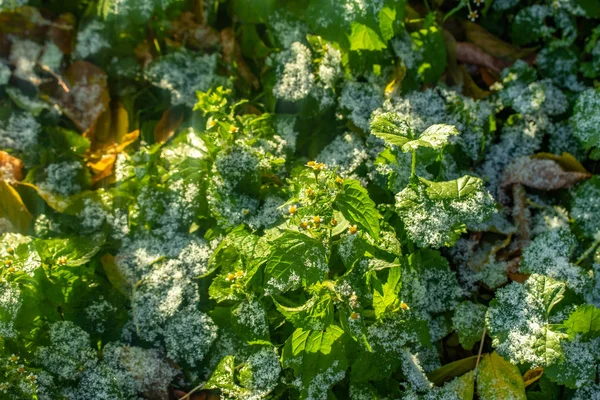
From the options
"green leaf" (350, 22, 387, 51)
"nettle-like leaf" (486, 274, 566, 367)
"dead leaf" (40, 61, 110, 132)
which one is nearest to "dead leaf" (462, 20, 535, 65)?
"green leaf" (350, 22, 387, 51)

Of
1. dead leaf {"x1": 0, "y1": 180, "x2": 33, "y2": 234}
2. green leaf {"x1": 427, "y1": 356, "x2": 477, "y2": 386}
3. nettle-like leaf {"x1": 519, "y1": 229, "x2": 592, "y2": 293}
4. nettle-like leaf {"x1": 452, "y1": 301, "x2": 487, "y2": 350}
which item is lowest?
green leaf {"x1": 427, "y1": 356, "x2": 477, "y2": 386}

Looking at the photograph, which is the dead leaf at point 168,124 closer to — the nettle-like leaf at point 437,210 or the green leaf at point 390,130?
the green leaf at point 390,130

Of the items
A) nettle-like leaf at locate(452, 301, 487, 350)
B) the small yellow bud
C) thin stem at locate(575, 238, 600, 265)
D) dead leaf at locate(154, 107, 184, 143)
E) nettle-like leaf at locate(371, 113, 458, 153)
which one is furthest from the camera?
dead leaf at locate(154, 107, 184, 143)

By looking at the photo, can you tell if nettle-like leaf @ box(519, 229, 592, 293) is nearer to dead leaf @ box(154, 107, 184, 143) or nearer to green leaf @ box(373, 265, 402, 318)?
green leaf @ box(373, 265, 402, 318)

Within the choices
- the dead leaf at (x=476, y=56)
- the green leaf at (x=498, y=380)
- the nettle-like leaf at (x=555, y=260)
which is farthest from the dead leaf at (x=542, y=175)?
the green leaf at (x=498, y=380)

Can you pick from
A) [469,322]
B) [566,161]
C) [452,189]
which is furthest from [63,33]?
[566,161]

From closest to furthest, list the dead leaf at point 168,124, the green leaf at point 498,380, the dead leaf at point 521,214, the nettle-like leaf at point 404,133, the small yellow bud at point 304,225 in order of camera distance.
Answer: the small yellow bud at point 304,225
the nettle-like leaf at point 404,133
the green leaf at point 498,380
the dead leaf at point 521,214
the dead leaf at point 168,124
